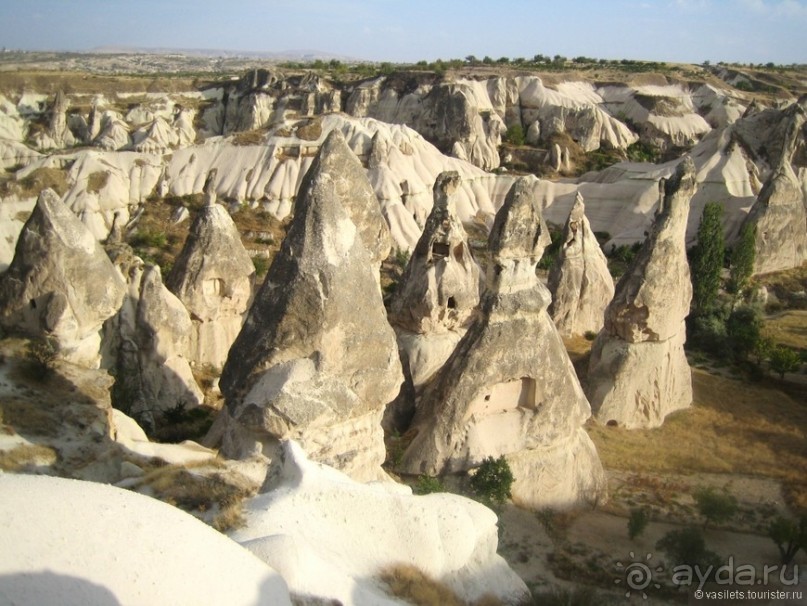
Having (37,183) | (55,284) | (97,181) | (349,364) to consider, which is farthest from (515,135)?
(349,364)

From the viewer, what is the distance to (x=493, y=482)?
31.4 feet

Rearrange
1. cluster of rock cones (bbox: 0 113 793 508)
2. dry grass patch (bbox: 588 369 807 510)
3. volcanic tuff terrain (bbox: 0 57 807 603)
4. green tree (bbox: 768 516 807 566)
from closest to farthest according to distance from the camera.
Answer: volcanic tuff terrain (bbox: 0 57 807 603)
cluster of rock cones (bbox: 0 113 793 508)
green tree (bbox: 768 516 807 566)
dry grass patch (bbox: 588 369 807 510)

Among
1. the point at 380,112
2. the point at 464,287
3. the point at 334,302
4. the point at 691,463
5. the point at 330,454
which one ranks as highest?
the point at 380,112

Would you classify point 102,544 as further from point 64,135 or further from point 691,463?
point 64,135

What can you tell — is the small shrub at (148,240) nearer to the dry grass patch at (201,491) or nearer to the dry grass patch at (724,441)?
the dry grass patch at (724,441)

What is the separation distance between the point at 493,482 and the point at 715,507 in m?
3.42

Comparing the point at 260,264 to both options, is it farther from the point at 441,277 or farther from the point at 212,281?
the point at 441,277

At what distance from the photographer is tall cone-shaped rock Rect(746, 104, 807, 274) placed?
26.4m

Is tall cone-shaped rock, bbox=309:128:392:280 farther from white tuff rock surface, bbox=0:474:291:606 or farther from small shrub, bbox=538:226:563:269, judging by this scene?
small shrub, bbox=538:226:563:269

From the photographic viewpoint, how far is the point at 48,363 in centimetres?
937

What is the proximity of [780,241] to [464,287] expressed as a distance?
19857 mm

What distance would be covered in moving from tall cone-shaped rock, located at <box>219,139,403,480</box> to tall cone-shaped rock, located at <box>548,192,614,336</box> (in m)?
12.2

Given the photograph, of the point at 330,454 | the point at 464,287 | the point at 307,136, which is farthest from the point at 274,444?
the point at 307,136

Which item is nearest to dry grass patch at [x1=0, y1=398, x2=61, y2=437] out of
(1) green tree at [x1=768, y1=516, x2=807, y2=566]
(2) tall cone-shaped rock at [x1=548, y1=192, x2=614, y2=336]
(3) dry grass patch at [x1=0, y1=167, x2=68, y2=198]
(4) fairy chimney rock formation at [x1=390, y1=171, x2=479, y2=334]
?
(4) fairy chimney rock formation at [x1=390, y1=171, x2=479, y2=334]
